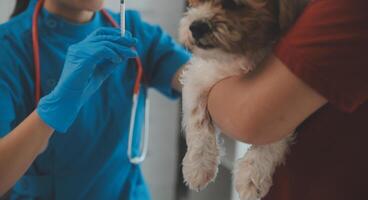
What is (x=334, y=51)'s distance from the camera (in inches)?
23.9

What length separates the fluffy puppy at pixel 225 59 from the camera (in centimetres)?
79

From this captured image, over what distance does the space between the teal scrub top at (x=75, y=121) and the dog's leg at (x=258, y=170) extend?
54 cm

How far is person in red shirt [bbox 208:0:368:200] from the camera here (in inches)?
24.0

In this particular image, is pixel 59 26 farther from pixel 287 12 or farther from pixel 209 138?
pixel 287 12

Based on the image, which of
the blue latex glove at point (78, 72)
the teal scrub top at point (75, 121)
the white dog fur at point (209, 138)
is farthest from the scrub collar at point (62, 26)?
the white dog fur at point (209, 138)

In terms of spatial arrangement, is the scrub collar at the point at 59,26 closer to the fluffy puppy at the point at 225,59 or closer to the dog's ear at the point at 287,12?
the fluffy puppy at the point at 225,59

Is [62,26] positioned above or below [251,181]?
above

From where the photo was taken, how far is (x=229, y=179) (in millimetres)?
2049

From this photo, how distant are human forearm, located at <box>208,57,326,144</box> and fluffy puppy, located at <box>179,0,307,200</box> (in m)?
0.08

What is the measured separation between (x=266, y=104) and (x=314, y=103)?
0.23 ft

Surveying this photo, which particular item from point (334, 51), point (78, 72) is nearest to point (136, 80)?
point (78, 72)

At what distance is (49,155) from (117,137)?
0.22m

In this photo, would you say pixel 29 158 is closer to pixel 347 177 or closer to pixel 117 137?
pixel 117 137

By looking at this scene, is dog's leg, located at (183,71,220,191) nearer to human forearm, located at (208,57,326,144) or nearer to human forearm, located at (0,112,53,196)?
human forearm, located at (208,57,326,144)
